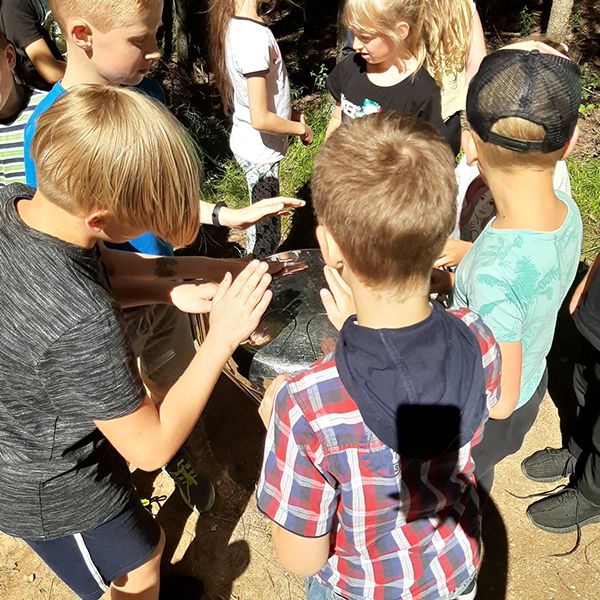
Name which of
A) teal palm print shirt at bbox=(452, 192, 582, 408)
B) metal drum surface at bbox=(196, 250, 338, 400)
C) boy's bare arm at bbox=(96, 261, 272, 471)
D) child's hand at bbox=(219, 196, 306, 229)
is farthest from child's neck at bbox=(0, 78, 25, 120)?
teal palm print shirt at bbox=(452, 192, 582, 408)

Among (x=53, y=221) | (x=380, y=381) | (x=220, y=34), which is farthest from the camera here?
(x=220, y=34)

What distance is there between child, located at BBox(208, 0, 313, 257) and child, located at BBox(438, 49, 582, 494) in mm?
1287

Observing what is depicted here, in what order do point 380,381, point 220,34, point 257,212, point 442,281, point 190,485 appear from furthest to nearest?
point 220,34, point 190,485, point 257,212, point 442,281, point 380,381

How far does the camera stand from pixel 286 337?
1.74 meters

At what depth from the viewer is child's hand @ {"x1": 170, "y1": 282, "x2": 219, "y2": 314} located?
1750 millimetres

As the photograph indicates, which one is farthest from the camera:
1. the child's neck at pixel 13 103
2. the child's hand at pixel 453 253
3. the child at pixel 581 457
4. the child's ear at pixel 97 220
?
the child's neck at pixel 13 103

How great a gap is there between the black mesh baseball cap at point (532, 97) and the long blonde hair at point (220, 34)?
155cm

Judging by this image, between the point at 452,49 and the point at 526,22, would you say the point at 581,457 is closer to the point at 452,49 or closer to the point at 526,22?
the point at 452,49

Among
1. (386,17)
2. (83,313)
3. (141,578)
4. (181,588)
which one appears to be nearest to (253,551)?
(181,588)

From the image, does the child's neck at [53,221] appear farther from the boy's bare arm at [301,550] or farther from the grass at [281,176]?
the grass at [281,176]

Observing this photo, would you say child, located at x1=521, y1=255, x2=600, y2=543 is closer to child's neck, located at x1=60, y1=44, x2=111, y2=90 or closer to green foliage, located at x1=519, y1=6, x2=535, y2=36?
child's neck, located at x1=60, y1=44, x2=111, y2=90

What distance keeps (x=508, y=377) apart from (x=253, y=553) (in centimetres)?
142

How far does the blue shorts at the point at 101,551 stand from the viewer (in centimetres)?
154

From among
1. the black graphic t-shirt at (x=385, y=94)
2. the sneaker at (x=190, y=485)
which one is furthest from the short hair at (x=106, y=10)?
the sneaker at (x=190, y=485)
